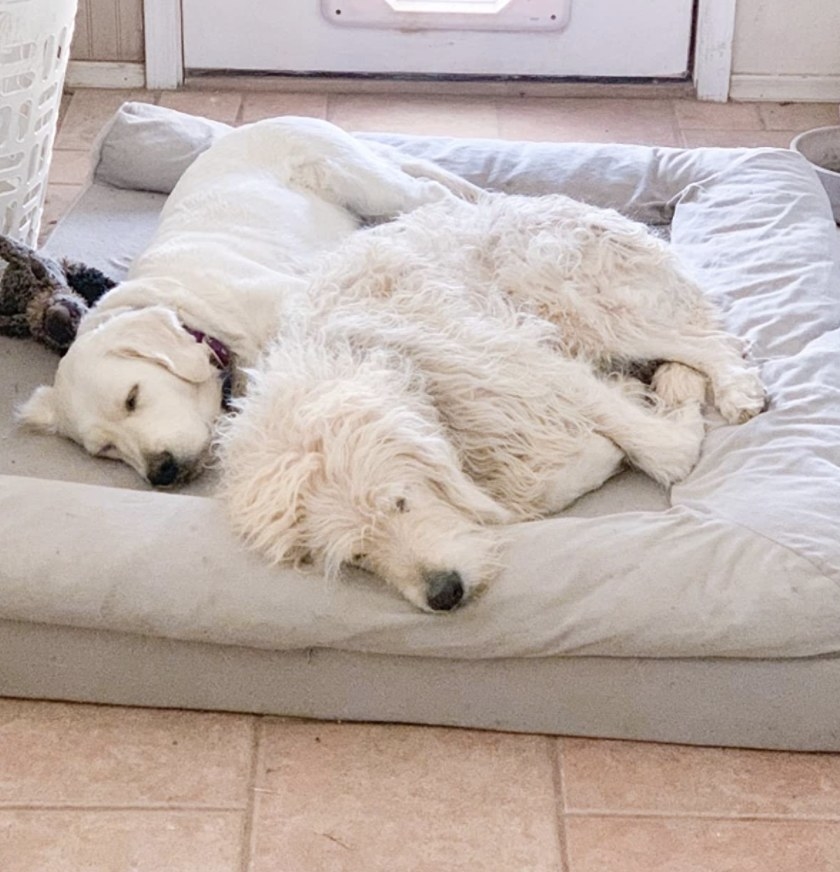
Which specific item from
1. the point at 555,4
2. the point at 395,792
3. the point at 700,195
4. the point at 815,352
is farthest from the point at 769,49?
the point at 395,792

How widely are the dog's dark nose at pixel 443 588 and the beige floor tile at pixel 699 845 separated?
0.34 meters

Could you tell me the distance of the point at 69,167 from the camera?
3.87 m

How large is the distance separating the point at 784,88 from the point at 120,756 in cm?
319

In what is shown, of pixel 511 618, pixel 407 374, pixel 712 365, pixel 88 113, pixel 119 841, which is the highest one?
pixel 407 374

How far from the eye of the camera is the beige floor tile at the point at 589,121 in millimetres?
4059

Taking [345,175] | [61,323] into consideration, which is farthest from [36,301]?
[345,175]

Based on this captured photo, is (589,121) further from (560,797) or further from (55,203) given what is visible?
(560,797)

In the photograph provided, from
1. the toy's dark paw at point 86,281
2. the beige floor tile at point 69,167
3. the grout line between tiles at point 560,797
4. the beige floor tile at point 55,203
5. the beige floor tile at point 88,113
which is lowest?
the grout line between tiles at point 560,797

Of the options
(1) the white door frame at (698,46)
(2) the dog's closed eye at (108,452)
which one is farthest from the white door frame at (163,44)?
(2) the dog's closed eye at (108,452)

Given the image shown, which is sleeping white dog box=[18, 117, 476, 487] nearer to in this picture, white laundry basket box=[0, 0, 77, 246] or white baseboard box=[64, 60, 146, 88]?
white laundry basket box=[0, 0, 77, 246]

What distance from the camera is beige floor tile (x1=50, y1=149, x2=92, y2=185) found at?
12.4ft

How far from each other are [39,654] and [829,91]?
10.6 ft

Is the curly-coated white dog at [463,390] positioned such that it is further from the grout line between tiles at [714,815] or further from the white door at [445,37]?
the white door at [445,37]

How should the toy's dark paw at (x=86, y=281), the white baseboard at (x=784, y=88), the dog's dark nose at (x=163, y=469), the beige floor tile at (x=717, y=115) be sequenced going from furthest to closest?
the white baseboard at (x=784, y=88) → the beige floor tile at (x=717, y=115) → the toy's dark paw at (x=86, y=281) → the dog's dark nose at (x=163, y=469)
